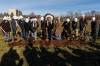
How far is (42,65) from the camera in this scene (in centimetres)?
1515

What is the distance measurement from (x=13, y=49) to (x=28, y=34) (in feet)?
22.7

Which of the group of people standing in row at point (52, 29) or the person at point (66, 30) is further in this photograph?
the person at point (66, 30)

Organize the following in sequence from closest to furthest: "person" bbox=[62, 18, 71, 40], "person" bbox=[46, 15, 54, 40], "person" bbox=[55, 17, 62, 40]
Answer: "person" bbox=[55, 17, 62, 40] < "person" bbox=[46, 15, 54, 40] < "person" bbox=[62, 18, 71, 40]

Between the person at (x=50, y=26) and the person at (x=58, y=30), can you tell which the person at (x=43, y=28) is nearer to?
the person at (x=50, y=26)

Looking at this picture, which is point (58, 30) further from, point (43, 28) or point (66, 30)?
point (43, 28)

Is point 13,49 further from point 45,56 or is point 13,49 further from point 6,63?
point 6,63

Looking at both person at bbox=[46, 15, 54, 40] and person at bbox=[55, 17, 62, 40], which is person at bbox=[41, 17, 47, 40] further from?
person at bbox=[55, 17, 62, 40]

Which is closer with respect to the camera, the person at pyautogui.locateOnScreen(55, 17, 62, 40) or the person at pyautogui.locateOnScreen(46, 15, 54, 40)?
the person at pyautogui.locateOnScreen(55, 17, 62, 40)

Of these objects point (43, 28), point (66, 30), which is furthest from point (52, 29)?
point (43, 28)

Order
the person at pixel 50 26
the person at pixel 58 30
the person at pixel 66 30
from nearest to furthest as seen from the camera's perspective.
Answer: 1. the person at pixel 58 30
2. the person at pixel 50 26
3. the person at pixel 66 30

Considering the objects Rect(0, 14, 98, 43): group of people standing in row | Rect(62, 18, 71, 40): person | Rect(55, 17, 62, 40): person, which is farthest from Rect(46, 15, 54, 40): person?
Rect(62, 18, 71, 40): person

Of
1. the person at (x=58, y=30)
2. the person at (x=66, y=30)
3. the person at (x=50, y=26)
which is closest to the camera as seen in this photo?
the person at (x=58, y=30)

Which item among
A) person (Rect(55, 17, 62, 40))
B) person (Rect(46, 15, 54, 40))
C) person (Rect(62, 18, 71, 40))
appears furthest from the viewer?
person (Rect(62, 18, 71, 40))

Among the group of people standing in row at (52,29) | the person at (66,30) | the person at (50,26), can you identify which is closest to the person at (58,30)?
the group of people standing in row at (52,29)
